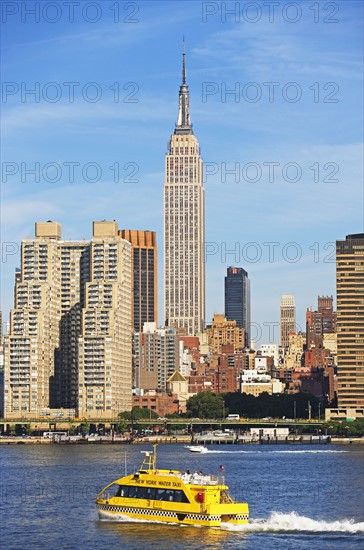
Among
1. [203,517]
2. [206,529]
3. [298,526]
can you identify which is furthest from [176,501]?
[298,526]

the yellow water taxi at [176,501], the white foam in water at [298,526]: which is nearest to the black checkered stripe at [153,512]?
the yellow water taxi at [176,501]

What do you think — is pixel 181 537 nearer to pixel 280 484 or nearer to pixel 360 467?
pixel 280 484

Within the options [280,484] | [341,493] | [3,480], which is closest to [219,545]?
[341,493]

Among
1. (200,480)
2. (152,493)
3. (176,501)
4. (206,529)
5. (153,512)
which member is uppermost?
(200,480)

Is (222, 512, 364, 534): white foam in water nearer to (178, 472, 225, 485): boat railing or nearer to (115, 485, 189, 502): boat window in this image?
(178, 472, 225, 485): boat railing

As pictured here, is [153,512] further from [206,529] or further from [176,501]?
[206,529]
